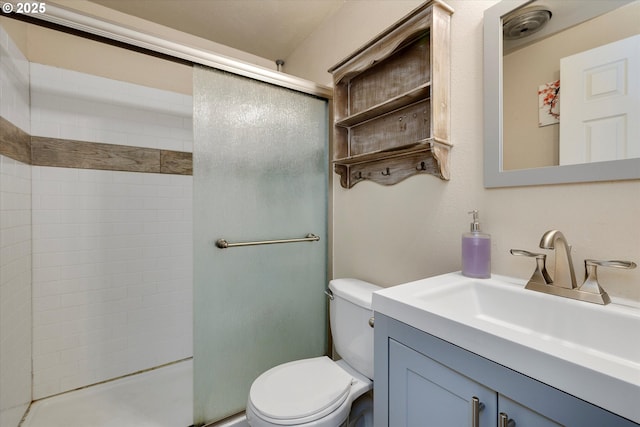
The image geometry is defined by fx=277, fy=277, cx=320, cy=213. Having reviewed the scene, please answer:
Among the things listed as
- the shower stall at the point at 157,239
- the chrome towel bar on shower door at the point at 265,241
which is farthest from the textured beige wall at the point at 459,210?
the shower stall at the point at 157,239

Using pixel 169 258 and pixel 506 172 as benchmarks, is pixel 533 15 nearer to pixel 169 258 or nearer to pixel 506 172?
pixel 506 172

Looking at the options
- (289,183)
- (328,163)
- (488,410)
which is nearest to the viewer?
(488,410)

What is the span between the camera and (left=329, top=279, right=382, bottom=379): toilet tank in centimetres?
119

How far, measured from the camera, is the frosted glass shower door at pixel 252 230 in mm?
1328

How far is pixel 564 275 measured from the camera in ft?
2.48

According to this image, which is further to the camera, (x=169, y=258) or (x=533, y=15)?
(x=169, y=258)

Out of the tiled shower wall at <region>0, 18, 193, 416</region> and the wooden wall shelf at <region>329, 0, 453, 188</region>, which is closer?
the wooden wall shelf at <region>329, 0, 453, 188</region>

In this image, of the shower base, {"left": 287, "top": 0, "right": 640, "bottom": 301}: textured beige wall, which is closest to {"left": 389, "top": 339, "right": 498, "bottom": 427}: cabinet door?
{"left": 287, "top": 0, "right": 640, "bottom": 301}: textured beige wall

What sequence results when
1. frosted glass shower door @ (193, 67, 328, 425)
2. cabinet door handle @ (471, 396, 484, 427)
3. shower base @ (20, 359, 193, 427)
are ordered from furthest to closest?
shower base @ (20, 359, 193, 427) → frosted glass shower door @ (193, 67, 328, 425) → cabinet door handle @ (471, 396, 484, 427)

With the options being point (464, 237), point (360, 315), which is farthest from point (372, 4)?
point (360, 315)

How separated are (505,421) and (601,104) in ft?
2.76

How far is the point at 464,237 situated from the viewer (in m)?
0.97

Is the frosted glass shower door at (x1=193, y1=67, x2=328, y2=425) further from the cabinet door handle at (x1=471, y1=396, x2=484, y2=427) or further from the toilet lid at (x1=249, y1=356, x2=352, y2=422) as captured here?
the cabinet door handle at (x1=471, y1=396, x2=484, y2=427)

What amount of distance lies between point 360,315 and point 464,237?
0.55 m
